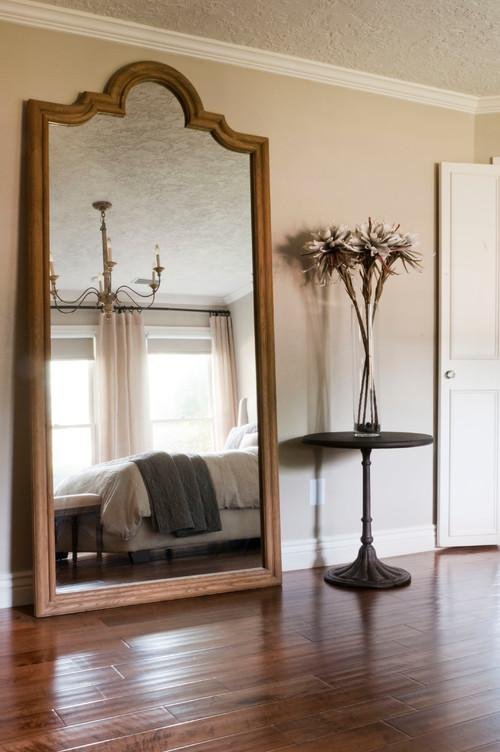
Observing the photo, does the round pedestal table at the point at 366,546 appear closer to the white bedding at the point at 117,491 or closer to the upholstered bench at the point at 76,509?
the white bedding at the point at 117,491

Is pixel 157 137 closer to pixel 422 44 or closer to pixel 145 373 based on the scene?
pixel 145 373

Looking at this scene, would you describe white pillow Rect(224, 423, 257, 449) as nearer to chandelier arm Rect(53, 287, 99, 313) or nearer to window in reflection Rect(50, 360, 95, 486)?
window in reflection Rect(50, 360, 95, 486)

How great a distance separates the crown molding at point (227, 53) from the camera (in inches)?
114

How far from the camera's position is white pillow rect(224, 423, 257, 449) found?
3191mm

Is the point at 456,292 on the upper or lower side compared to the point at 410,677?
upper

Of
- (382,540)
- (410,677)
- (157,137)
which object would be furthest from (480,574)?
(157,137)

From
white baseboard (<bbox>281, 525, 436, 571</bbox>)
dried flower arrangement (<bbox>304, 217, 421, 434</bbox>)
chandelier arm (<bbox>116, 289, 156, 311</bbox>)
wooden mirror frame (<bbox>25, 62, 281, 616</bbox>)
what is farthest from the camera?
white baseboard (<bbox>281, 525, 436, 571</bbox>)

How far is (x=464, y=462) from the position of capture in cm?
380

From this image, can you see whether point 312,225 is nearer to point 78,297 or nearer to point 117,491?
point 78,297

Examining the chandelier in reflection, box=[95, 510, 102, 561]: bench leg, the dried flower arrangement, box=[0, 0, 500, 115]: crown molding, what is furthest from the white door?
box=[95, 510, 102, 561]: bench leg

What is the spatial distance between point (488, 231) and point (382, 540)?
1.78 meters

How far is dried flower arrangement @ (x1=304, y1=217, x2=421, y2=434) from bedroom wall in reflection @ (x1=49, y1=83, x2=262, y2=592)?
0.38 meters

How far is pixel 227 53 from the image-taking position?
325cm

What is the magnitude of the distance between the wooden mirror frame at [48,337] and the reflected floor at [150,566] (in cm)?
3
